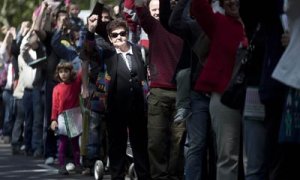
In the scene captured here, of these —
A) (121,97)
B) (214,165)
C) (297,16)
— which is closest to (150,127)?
(121,97)

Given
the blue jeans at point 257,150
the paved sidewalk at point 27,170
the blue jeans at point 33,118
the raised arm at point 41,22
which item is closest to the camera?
the blue jeans at point 257,150

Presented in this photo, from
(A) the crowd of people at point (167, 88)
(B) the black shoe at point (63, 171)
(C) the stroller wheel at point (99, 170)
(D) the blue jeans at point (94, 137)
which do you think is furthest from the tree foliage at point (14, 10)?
(C) the stroller wheel at point (99, 170)

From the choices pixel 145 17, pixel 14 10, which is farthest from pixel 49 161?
pixel 14 10

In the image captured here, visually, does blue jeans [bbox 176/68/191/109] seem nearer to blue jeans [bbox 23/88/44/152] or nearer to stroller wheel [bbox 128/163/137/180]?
stroller wheel [bbox 128/163/137/180]

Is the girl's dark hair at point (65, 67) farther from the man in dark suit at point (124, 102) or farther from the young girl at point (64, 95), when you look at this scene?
the man in dark suit at point (124, 102)

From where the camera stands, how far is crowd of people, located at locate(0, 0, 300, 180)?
29.5 feet

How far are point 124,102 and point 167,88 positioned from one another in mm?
488

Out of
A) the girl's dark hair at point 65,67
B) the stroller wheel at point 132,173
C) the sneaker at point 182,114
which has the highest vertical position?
the sneaker at point 182,114

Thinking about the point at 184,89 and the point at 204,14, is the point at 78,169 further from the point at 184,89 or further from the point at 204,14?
the point at 204,14

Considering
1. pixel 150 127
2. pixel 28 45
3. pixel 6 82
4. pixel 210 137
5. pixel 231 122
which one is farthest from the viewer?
pixel 6 82

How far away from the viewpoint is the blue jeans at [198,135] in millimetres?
11297

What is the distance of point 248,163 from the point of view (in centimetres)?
929

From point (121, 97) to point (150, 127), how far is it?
1.54 feet

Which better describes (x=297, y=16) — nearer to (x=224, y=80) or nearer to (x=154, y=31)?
(x=224, y=80)
